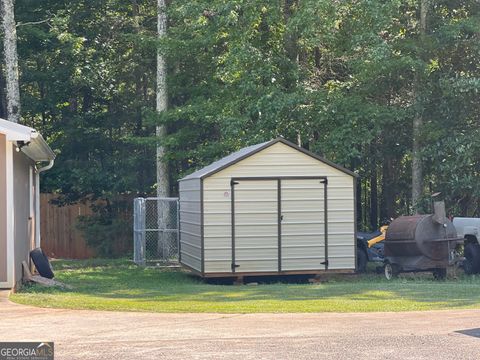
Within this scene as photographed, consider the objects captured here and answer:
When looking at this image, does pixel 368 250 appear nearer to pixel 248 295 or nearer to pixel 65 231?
pixel 248 295

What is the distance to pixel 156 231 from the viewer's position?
86.9 ft

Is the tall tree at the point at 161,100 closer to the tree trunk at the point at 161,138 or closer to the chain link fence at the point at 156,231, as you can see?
the tree trunk at the point at 161,138

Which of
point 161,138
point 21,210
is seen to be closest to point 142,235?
point 161,138

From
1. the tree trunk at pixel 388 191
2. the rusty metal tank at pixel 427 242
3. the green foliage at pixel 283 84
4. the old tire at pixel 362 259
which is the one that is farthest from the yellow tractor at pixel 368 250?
the tree trunk at pixel 388 191

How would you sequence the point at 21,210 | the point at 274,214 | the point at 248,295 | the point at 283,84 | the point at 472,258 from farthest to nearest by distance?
the point at 283,84 < the point at 472,258 < the point at 274,214 < the point at 21,210 < the point at 248,295

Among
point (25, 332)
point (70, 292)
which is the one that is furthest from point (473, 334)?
point (70, 292)

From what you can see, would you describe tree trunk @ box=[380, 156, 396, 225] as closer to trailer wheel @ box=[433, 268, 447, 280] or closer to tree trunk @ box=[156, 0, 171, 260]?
tree trunk @ box=[156, 0, 171, 260]

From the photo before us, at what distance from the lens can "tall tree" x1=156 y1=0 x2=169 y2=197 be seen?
28781 mm

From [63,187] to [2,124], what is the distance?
15288 mm

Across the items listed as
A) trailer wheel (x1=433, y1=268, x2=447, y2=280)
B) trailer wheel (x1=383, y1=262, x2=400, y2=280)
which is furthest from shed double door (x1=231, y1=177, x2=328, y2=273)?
trailer wheel (x1=433, y1=268, x2=447, y2=280)

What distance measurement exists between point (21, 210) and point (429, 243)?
8.64 metres

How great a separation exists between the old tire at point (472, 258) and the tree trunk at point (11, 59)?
41.4 ft

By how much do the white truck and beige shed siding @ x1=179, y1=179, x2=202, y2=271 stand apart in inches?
253

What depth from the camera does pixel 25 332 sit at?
11.9 m
